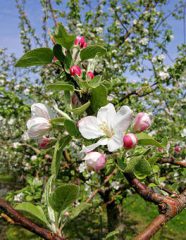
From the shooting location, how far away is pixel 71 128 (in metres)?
0.92

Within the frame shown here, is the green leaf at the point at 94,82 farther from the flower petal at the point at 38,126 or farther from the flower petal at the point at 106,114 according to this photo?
the flower petal at the point at 38,126

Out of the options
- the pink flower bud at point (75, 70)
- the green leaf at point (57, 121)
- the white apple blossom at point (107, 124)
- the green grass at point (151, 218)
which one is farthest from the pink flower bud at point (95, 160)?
the green grass at point (151, 218)

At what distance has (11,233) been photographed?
884cm

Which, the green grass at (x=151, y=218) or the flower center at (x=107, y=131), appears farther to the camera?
the green grass at (x=151, y=218)

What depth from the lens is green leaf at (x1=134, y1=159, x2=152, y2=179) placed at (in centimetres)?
87

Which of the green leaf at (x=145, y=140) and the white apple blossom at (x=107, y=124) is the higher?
the white apple blossom at (x=107, y=124)

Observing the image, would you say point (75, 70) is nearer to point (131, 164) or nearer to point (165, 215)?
point (131, 164)

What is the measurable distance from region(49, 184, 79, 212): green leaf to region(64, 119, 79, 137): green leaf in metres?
0.19

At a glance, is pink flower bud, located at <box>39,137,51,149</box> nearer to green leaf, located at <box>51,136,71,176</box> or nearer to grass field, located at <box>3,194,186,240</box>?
green leaf, located at <box>51,136,71,176</box>

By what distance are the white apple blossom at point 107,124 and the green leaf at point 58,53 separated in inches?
7.7

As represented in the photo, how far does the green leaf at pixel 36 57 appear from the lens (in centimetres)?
92

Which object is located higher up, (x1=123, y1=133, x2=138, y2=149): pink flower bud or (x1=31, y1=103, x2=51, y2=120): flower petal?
(x1=31, y1=103, x2=51, y2=120): flower petal

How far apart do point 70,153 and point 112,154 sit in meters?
4.37

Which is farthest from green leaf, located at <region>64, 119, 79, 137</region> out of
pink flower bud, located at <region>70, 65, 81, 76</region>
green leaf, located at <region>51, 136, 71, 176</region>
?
pink flower bud, located at <region>70, 65, 81, 76</region>
